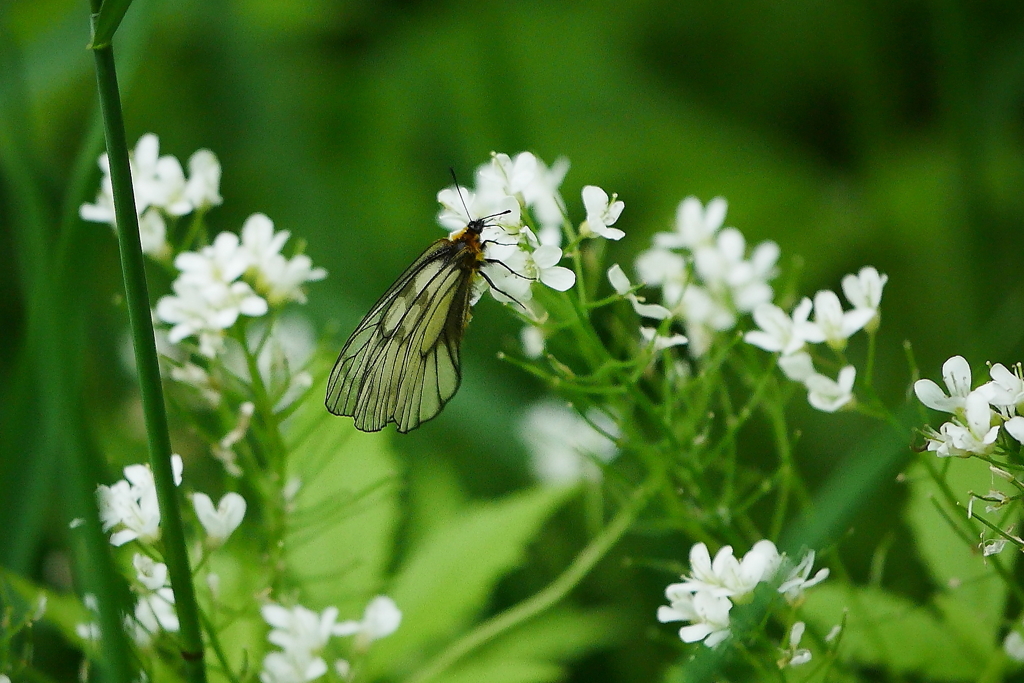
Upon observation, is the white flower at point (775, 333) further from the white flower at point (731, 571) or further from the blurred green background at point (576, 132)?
the blurred green background at point (576, 132)

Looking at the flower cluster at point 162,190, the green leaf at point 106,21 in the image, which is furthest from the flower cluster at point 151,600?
the green leaf at point 106,21

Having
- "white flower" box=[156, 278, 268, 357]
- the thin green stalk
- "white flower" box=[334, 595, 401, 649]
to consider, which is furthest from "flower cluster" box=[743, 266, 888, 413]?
the thin green stalk

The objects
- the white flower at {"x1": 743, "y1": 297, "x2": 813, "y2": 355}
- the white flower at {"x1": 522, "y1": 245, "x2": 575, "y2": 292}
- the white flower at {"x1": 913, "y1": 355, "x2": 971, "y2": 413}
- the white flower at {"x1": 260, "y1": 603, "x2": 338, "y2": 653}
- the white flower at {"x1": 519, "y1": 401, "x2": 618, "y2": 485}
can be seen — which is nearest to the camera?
the white flower at {"x1": 913, "y1": 355, "x2": 971, "y2": 413}

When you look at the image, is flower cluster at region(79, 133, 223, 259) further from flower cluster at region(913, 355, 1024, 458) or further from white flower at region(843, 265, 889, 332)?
flower cluster at region(913, 355, 1024, 458)

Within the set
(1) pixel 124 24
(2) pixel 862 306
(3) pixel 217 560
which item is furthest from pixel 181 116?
(2) pixel 862 306

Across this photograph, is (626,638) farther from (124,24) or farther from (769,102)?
(769,102)

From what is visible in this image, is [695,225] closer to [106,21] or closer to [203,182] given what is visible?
[203,182]
